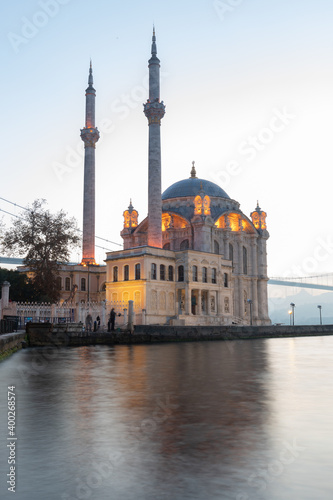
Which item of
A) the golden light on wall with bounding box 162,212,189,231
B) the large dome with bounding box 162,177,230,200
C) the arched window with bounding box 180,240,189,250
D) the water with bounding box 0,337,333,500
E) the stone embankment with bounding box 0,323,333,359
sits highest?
the large dome with bounding box 162,177,230,200

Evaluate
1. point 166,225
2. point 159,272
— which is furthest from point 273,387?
point 166,225

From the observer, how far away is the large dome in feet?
221

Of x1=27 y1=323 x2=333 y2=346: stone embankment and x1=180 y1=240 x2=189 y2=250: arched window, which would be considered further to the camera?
x1=180 y1=240 x2=189 y2=250: arched window

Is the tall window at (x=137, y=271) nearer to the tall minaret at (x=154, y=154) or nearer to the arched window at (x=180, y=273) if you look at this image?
the tall minaret at (x=154, y=154)

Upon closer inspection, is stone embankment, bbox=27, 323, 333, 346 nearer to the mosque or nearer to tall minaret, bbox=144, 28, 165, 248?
the mosque

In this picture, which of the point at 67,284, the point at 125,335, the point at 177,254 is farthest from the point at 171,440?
→ the point at 67,284

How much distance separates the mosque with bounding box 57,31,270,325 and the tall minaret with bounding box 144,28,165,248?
100mm

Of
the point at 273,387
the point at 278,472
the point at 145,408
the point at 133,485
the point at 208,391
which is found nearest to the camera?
the point at 133,485

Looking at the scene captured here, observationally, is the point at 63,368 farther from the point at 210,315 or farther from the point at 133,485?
the point at 210,315

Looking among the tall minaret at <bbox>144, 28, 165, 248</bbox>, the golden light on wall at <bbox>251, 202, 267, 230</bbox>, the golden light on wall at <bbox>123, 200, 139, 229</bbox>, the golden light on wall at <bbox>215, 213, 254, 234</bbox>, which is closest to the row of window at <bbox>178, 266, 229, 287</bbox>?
the tall minaret at <bbox>144, 28, 165, 248</bbox>

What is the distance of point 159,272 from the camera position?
158 feet

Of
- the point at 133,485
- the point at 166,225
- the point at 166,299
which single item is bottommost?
the point at 133,485

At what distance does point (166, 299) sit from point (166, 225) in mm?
16430

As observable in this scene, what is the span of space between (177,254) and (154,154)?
34.0 feet
